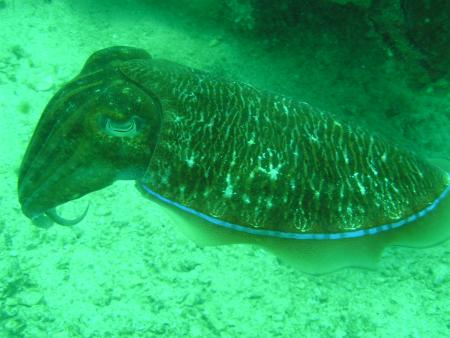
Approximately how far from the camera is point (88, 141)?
2336 mm

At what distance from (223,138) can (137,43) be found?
2.90 metres

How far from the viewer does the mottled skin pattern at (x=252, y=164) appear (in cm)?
236

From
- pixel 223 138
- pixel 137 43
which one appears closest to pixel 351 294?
pixel 223 138

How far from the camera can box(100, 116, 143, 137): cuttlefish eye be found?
7.69ft

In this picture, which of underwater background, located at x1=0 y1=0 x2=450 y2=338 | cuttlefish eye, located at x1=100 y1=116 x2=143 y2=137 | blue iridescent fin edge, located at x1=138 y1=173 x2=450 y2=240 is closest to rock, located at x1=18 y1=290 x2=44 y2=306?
underwater background, located at x1=0 y1=0 x2=450 y2=338

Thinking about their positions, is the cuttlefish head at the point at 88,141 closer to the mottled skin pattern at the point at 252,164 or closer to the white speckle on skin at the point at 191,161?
the mottled skin pattern at the point at 252,164

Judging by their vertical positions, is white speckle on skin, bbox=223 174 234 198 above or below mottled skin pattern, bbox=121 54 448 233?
below

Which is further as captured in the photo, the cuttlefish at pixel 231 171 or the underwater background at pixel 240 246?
the underwater background at pixel 240 246

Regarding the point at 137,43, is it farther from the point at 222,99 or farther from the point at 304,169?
the point at 304,169

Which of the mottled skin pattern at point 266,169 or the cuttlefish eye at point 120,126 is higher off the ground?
the mottled skin pattern at point 266,169

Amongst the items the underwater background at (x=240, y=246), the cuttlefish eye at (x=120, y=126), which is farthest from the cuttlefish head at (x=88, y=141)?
the underwater background at (x=240, y=246)

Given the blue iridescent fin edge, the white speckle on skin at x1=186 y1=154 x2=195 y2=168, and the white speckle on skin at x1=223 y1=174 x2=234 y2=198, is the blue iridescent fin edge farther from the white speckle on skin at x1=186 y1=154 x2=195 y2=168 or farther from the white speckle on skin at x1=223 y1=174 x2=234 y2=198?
the white speckle on skin at x1=186 y1=154 x2=195 y2=168

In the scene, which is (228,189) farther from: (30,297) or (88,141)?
(30,297)

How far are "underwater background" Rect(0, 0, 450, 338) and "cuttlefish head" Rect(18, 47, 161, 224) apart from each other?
776 millimetres
